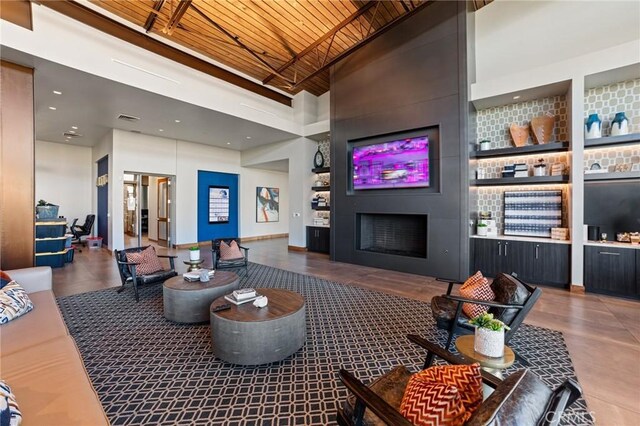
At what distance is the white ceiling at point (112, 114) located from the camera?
15.5 ft

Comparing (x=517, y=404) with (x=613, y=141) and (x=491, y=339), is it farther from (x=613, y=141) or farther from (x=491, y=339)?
(x=613, y=141)

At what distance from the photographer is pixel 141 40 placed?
552cm

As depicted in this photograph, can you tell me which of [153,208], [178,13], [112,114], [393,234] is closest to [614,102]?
[393,234]

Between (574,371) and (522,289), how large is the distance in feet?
2.46

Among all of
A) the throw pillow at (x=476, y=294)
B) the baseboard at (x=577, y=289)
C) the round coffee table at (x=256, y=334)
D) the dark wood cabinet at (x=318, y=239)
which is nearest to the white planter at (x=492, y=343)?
the throw pillow at (x=476, y=294)

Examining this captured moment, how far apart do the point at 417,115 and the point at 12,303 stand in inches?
246

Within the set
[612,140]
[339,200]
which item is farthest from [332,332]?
[612,140]

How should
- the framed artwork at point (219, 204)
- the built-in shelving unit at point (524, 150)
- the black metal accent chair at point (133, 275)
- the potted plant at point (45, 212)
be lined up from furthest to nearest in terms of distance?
the framed artwork at point (219, 204) → the potted plant at point (45, 212) → the built-in shelving unit at point (524, 150) → the black metal accent chair at point (133, 275)

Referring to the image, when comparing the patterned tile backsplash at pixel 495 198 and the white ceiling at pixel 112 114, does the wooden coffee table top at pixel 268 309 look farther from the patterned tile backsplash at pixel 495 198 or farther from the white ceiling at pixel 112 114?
the white ceiling at pixel 112 114

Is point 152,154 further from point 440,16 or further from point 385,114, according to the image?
point 440,16

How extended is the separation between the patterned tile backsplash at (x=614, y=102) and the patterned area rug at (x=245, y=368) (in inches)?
156

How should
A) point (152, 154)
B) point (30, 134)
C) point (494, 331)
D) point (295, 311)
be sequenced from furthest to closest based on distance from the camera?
1. point (152, 154)
2. point (30, 134)
3. point (295, 311)
4. point (494, 331)

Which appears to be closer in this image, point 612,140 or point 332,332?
point 332,332

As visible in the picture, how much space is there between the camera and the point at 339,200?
6.85 metres
